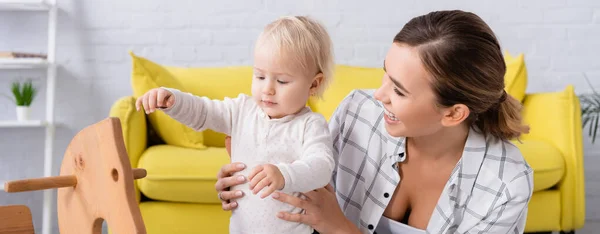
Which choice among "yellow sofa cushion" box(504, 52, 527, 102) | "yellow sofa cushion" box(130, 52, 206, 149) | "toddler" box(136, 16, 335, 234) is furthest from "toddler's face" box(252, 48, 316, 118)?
"yellow sofa cushion" box(504, 52, 527, 102)

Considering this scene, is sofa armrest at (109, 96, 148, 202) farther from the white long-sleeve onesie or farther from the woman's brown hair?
the woman's brown hair

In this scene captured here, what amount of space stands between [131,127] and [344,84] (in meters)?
1.03

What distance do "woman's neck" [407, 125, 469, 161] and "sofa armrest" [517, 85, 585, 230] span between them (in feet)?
4.54

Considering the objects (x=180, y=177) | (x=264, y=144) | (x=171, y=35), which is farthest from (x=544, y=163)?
(x=171, y=35)

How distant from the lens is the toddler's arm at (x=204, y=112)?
148cm

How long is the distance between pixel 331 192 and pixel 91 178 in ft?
2.37

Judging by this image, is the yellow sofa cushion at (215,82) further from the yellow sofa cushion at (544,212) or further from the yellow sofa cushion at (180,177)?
the yellow sofa cushion at (544,212)

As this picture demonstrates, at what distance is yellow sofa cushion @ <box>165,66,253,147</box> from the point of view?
3090 millimetres

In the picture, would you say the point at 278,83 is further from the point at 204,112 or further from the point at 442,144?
the point at 442,144

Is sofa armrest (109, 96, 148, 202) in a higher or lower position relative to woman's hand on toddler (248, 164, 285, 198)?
lower

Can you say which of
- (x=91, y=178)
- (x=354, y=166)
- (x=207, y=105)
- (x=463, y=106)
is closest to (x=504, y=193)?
(x=463, y=106)

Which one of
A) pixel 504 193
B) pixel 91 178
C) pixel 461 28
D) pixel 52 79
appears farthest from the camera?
pixel 52 79

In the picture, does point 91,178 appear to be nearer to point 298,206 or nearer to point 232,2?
point 298,206

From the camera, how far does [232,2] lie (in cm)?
370
